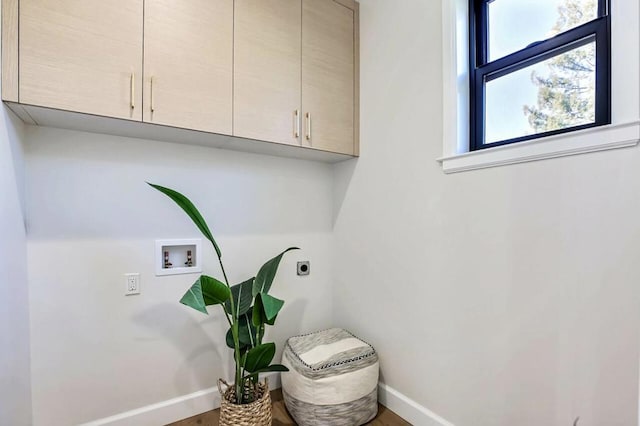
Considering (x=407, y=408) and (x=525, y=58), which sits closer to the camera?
(x=525, y=58)

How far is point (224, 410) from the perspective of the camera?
156 centimetres

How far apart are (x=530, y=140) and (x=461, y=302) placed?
811 mm

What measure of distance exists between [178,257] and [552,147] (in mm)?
1955

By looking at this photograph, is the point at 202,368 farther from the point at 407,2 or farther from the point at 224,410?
the point at 407,2

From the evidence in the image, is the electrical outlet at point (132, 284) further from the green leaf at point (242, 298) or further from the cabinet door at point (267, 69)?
the cabinet door at point (267, 69)

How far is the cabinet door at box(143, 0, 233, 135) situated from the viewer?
59.2 inches

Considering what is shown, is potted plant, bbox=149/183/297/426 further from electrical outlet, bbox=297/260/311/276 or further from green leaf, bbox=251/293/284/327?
electrical outlet, bbox=297/260/311/276

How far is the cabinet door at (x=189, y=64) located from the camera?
150 cm

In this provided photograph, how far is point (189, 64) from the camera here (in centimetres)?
159

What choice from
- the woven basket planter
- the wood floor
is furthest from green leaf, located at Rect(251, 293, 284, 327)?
the wood floor

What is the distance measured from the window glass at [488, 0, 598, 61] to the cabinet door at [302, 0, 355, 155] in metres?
0.86

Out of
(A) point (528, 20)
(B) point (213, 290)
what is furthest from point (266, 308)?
(A) point (528, 20)

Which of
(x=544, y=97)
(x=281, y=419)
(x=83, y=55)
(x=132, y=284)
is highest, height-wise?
(x=83, y=55)

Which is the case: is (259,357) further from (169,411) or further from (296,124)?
(296,124)
